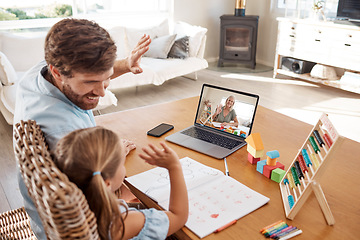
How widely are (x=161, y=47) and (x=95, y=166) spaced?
4059mm

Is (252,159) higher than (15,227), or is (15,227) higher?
(252,159)

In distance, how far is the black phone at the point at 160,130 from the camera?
5.48 ft

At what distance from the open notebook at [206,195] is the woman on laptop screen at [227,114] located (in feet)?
1.01

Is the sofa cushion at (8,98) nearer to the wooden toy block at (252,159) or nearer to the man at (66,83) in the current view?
the man at (66,83)

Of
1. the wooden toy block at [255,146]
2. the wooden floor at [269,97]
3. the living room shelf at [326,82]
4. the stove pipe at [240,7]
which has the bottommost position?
the wooden floor at [269,97]

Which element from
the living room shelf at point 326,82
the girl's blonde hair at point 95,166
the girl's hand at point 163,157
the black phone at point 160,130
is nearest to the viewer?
the girl's blonde hair at point 95,166

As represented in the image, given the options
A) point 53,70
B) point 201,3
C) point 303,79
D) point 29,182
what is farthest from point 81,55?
point 201,3

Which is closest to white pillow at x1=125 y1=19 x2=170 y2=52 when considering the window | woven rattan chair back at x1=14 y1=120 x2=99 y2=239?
the window

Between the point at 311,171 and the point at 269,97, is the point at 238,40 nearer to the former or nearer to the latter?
the point at 269,97

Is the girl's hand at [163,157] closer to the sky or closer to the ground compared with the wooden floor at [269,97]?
closer to the sky

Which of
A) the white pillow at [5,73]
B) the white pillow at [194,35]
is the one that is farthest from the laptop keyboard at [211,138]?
the white pillow at [194,35]

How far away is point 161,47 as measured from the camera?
473 centimetres

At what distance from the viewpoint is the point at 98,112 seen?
3801mm

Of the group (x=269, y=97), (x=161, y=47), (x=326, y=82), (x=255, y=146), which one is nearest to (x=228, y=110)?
(x=255, y=146)
